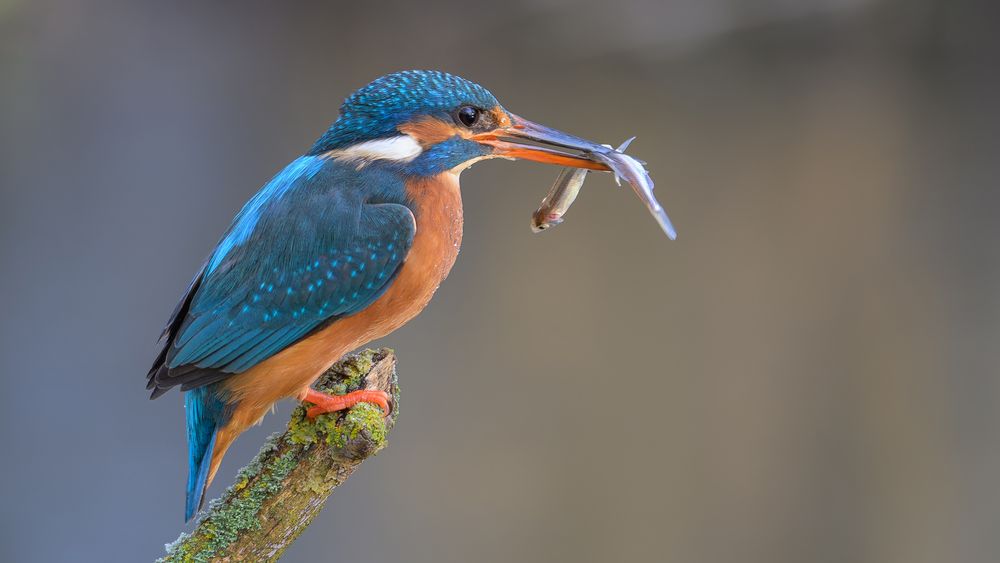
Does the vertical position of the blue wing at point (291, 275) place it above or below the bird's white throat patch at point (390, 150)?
below

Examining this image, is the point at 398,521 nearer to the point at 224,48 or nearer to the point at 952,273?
the point at 224,48

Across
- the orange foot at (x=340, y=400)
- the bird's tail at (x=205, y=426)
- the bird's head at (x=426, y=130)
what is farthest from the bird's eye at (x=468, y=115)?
the bird's tail at (x=205, y=426)

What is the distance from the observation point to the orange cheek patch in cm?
202

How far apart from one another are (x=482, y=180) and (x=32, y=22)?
5.56 ft

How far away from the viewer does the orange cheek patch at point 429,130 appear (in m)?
2.02

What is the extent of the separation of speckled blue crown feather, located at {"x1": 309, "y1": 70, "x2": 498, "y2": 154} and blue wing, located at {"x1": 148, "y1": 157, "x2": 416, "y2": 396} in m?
0.15

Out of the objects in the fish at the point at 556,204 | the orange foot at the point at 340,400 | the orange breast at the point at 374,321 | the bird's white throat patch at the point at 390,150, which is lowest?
the orange foot at the point at 340,400

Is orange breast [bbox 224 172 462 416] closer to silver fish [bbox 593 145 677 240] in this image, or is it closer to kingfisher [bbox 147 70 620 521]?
kingfisher [bbox 147 70 620 521]

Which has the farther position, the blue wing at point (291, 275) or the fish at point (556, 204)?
the fish at point (556, 204)

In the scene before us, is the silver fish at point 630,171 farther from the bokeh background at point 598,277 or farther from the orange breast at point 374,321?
the bokeh background at point 598,277

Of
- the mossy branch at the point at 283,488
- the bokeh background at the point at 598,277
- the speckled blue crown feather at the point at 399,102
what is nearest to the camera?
the mossy branch at the point at 283,488

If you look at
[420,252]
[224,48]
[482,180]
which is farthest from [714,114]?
[420,252]

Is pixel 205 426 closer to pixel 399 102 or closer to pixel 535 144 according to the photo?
pixel 399 102

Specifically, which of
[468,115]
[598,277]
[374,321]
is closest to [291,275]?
[374,321]
